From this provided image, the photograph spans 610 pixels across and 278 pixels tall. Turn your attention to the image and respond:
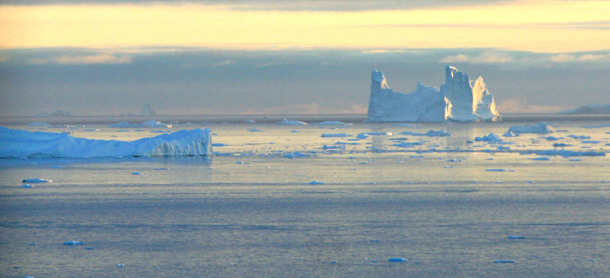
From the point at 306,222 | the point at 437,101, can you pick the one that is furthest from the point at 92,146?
the point at 437,101

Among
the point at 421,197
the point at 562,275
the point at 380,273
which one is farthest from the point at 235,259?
the point at 421,197

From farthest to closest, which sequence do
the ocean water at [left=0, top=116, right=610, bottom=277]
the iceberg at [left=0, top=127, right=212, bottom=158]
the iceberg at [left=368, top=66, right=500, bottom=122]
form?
the iceberg at [left=368, top=66, right=500, bottom=122], the iceberg at [left=0, top=127, right=212, bottom=158], the ocean water at [left=0, top=116, right=610, bottom=277]

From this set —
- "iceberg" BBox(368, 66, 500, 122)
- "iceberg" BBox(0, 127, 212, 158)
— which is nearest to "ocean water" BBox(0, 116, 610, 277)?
"iceberg" BBox(0, 127, 212, 158)

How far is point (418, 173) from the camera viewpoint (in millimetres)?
19812

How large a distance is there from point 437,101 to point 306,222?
59.2 meters

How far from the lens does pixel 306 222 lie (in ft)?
37.1

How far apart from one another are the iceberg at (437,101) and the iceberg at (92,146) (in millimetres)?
42479

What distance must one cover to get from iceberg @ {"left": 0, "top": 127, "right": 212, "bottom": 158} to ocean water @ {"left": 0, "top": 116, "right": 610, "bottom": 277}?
4.09 meters

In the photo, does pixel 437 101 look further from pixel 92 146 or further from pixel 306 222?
pixel 306 222

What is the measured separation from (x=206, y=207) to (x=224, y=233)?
2768 millimetres

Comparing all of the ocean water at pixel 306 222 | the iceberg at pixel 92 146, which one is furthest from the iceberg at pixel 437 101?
the ocean water at pixel 306 222

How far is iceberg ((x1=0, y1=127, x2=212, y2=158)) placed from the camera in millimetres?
25422

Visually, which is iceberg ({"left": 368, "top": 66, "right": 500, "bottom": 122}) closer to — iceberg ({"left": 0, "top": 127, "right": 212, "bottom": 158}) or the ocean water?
iceberg ({"left": 0, "top": 127, "right": 212, "bottom": 158})

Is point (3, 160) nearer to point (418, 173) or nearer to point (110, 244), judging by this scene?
point (418, 173)
